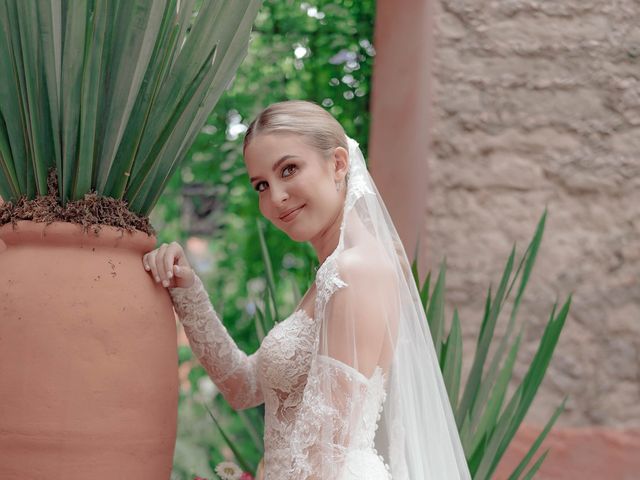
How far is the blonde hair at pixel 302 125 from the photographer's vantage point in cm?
208

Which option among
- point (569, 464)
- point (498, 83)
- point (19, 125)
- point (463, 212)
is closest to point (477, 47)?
point (498, 83)

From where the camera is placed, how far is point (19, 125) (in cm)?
172

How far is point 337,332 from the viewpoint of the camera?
1875 millimetres

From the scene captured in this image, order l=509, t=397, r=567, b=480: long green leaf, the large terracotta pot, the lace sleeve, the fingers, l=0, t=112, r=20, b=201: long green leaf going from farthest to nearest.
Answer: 1. l=509, t=397, r=567, b=480: long green leaf
2. the lace sleeve
3. the fingers
4. l=0, t=112, r=20, b=201: long green leaf
5. the large terracotta pot

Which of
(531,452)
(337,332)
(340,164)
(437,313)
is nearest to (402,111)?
(437,313)

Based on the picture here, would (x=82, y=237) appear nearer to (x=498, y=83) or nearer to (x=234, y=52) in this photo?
(x=234, y=52)

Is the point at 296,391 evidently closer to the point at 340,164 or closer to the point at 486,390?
the point at 340,164

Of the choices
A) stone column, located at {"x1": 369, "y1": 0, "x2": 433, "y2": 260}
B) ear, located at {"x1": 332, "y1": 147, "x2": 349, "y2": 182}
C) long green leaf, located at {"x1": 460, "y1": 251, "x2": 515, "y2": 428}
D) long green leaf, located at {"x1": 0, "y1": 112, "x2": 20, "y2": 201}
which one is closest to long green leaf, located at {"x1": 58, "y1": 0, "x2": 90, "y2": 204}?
long green leaf, located at {"x1": 0, "y1": 112, "x2": 20, "y2": 201}

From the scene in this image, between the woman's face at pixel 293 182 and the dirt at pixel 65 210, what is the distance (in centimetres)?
42

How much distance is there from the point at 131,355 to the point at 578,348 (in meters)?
2.50

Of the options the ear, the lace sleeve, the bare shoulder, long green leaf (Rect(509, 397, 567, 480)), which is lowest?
long green leaf (Rect(509, 397, 567, 480))

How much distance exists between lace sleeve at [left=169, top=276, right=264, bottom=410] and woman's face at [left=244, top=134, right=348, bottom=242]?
10.4 inches

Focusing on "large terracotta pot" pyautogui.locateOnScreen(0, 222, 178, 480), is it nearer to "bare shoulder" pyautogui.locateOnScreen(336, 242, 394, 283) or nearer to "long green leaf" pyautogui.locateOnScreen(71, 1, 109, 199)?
"long green leaf" pyautogui.locateOnScreen(71, 1, 109, 199)

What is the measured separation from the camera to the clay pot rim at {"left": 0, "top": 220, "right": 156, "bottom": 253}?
66.8 inches
